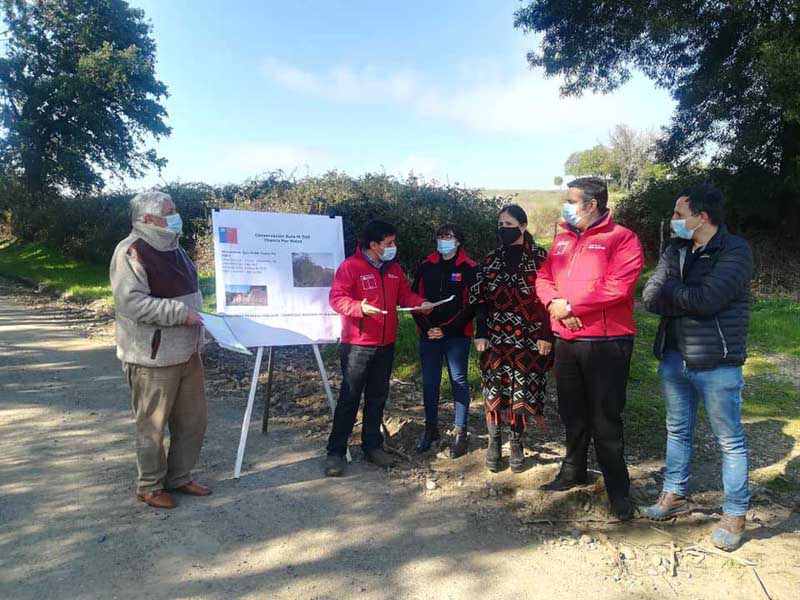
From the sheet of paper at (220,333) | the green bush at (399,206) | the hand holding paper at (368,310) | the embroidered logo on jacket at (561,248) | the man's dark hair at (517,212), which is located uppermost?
the green bush at (399,206)

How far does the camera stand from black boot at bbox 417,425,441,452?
493 centimetres

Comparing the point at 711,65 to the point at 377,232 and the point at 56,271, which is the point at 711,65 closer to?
the point at 377,232

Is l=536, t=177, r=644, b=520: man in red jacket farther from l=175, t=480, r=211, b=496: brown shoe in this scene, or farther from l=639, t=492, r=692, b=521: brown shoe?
l=175, t=480, r=211, b=496: brown shoe

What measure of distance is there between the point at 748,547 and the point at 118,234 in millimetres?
18091

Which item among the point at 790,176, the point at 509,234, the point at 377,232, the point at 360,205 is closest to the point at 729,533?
the point at 509,234

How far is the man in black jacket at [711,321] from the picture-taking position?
10.9 feet

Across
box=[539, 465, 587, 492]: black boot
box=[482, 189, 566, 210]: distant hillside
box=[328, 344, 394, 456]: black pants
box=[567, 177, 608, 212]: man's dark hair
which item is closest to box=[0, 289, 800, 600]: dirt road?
box=[539, 465, 587, 492]: black boot

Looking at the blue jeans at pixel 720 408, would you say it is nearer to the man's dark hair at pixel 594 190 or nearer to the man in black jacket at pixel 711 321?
the man in black jacket at pixel 711 321

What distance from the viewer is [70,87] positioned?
1070 inches

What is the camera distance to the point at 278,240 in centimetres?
476

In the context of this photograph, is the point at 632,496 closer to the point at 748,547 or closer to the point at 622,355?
the point at 748,547

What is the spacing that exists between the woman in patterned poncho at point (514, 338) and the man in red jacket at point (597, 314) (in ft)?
1.33

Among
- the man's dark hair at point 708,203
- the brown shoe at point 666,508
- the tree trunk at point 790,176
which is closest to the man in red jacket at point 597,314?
the brown shoe at point 666,508

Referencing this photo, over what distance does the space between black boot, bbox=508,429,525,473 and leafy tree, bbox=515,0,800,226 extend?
10.1 metres
